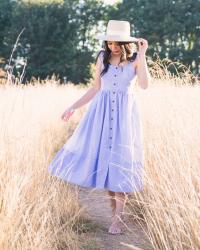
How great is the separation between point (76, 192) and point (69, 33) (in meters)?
26.5

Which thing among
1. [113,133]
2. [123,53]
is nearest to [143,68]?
[123,53]

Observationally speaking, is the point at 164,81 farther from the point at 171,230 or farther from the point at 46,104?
the point at 46,104

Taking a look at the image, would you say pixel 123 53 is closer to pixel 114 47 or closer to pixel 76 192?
pixel 114 47

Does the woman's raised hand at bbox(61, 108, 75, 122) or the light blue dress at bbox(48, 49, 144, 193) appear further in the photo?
the woman's raised hand at bbox(61, 108, 75, 122)

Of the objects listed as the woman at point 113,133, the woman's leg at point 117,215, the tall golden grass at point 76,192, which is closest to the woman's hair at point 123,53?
the woman at point 113,133

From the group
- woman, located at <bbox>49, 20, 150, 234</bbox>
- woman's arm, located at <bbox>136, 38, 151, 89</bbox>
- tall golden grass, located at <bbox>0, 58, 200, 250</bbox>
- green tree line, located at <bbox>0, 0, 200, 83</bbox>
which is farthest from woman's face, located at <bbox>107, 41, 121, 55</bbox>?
green tree line, located at <bbox>0, 0, 200, 83</bbox>

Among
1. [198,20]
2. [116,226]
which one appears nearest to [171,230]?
A: [116,226]

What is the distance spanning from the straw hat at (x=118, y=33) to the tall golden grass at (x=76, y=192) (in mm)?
608

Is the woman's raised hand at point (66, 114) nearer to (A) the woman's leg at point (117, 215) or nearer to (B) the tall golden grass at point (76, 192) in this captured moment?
(B) the tall golden grass at point (76, 192)

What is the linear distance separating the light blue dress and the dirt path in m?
0.13

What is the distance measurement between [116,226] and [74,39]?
2703cm

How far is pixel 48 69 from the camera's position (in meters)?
27.2

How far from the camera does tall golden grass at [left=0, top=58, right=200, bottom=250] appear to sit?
236 cm

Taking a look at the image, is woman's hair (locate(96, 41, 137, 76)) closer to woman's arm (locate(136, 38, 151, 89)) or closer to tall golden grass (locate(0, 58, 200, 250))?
woman's arm (locate(136, 38, 151, 89))
